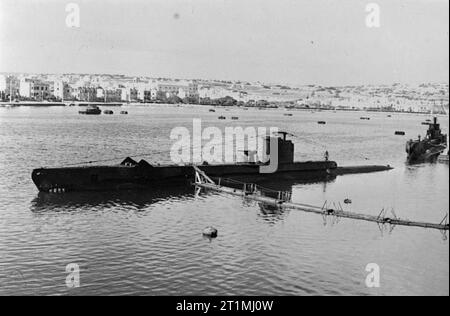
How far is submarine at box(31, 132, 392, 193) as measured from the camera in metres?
36.3

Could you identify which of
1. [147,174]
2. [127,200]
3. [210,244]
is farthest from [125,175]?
[210,244]

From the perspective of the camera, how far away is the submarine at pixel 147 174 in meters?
36.3

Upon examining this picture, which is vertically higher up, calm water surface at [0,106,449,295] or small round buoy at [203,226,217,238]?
small round buoy at [203,226,217,238]

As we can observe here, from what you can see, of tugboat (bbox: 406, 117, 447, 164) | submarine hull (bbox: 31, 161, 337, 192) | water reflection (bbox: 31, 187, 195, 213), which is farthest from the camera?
tugboat (bbox: 406, 117, 447, 164)

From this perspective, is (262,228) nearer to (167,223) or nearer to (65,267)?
(167,223)

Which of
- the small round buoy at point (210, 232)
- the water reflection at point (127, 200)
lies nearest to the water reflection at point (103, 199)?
the water reflection at point (127, 200)

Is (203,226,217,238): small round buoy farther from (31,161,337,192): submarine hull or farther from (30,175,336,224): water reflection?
(31,161,337,192): submarine hull

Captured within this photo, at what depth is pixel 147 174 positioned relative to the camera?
39.5m

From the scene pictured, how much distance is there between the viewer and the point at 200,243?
25.2 meters

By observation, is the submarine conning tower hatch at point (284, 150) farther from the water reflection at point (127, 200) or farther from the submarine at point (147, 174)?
the water reflection at point (127, 200)

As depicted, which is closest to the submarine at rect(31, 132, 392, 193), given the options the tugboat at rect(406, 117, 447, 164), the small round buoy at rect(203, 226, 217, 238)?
the small round buoy at rect(203, 226, 217, 238)

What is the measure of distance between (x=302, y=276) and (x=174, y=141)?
6304 cm
